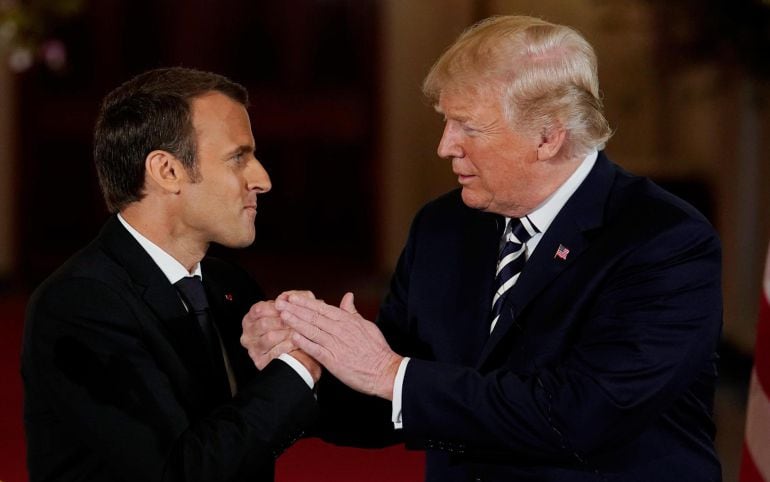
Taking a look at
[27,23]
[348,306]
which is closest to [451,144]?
[348,306]

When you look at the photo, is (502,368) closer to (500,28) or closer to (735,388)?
(500,28)

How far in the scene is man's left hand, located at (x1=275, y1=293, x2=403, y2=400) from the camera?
2207 millimetres

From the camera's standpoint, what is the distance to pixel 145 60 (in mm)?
9289

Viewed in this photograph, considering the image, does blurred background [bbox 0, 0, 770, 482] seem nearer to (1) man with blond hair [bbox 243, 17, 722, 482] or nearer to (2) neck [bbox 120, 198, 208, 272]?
(1) man with blond hair [bbox 243, 17, 722, 482]

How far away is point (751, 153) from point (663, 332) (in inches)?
179

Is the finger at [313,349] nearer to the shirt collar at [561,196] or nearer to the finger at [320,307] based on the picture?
the finger at [320,307]

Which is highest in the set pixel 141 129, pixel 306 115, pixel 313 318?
pixel 141 129

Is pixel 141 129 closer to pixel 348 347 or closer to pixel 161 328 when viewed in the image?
pixel 161 328

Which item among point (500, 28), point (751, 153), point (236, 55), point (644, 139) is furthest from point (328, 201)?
point (500, 28)

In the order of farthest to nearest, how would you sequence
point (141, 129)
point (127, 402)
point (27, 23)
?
point (27, 23) < point (141, 129) < point (127, 402)

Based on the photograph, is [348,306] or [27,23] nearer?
[348,306]

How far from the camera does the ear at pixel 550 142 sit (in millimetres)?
2309

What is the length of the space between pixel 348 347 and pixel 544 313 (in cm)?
35

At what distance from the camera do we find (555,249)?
2264mm
